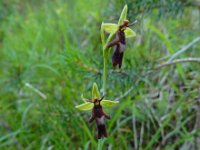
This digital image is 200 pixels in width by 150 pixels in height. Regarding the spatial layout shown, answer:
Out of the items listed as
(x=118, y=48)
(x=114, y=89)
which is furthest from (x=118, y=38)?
(x=114, y=89)

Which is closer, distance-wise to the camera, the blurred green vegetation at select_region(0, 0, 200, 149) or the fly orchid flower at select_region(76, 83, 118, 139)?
the fly orchid flower at select_region(76, 83, 118, 139)

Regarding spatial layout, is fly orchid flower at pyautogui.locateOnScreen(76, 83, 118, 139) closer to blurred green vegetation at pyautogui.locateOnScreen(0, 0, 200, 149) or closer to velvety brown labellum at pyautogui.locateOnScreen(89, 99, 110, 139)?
velvety brown labellum at pyautogui.locateOnScreen(89, 99, 110, 139)

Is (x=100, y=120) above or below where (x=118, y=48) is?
below

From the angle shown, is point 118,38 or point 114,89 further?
point 114,89

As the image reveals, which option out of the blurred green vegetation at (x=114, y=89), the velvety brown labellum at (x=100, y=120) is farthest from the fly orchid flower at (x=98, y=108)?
the blurred green vegetation at (x=114, y=89)

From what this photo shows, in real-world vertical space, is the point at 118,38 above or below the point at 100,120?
above

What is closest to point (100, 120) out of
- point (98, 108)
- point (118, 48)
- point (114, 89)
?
point (98, 108)

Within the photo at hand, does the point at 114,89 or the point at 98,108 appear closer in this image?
the point at 98,108

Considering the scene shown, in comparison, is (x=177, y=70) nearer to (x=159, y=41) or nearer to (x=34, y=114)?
(x=159, y=41)

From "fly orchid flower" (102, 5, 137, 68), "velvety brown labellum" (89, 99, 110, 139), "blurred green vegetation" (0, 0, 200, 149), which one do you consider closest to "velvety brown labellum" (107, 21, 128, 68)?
"fly orchid flower" (102, 5, 137, 68)

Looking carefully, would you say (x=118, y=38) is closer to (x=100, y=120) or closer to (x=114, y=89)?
(x=100, y=120)
